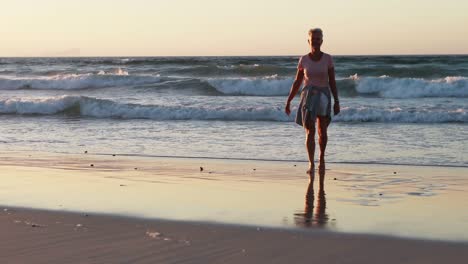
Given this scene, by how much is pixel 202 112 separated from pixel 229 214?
1146 centimetres

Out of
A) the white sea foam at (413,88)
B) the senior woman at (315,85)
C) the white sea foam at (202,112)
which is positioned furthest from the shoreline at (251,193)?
the white sea foam at (413,88)

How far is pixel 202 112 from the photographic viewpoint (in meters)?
17.3

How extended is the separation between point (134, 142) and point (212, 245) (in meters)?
7.29

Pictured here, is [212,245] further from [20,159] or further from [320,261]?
[20,159]

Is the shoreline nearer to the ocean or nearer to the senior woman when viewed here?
the senior woman

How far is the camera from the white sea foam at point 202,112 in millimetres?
15781

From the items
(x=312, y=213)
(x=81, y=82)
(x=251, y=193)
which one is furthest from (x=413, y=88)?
(x=312, y=213)

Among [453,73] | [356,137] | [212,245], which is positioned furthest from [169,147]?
[453,73]

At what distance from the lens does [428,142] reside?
1156 cm

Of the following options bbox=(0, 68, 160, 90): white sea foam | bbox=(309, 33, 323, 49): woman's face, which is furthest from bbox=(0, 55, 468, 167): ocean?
bbox=(0, 68, 160, 90): white sea foam

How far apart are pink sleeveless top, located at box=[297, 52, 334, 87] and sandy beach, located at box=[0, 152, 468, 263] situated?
0.99m

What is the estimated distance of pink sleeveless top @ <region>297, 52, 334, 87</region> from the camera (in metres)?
8.59

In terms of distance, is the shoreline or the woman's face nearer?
the shoreline

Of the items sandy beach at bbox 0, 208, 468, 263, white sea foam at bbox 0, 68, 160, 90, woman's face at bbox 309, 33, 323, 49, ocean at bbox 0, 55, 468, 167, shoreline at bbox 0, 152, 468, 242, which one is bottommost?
white sea foam at bbox 0, 68, 160, 90
